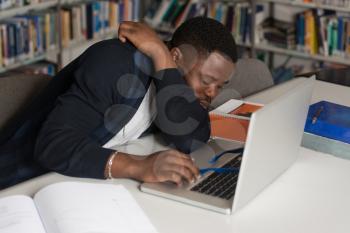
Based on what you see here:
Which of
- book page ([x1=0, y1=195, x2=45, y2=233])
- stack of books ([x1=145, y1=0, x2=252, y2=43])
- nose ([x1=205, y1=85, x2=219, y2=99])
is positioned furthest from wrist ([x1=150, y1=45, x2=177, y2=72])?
stack of books ([x1=145, y1=0, x2=252, y2=43])

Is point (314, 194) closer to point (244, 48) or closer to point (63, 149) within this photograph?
point (63, 149)

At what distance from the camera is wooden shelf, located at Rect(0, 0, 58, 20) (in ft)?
11.9

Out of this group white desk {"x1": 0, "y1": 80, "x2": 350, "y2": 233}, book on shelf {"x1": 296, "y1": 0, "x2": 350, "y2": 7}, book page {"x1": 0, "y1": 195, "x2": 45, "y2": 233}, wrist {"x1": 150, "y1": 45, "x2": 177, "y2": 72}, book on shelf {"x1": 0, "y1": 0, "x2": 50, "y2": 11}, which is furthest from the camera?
book on shelf {"x1": 296, "y1": 0, "x2": 350, "y2": 7}

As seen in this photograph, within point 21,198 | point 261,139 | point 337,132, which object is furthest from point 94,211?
point 337,132

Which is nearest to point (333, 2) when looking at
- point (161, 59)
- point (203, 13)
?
point (203, 13)

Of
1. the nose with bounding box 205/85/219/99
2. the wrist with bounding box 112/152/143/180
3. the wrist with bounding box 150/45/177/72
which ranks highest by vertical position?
the wrist with bounding box 150/45/177/72

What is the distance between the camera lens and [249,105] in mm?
1943

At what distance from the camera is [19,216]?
127 centimetres

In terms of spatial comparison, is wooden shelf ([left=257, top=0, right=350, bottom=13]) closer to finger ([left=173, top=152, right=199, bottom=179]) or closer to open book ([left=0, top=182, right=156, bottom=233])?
finger ([left=173, top=152, right=199, bottom=179])

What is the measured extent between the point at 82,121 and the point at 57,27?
2.51m

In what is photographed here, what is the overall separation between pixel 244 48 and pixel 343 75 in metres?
2.09

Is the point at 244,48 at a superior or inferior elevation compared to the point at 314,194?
inferior

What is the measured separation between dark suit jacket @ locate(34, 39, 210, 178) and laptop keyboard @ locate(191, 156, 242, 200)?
220 mm

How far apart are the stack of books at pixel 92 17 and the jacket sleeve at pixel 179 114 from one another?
2416 mm
